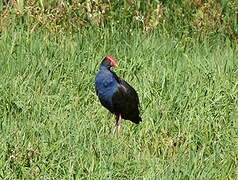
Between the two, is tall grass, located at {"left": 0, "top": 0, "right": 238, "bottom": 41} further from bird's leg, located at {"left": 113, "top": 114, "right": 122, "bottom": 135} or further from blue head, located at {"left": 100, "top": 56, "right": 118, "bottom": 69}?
bird's leg, located at {"left": 113, "top": 114, "right": 122, "bottom": 135}

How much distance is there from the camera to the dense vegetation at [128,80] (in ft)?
14.8

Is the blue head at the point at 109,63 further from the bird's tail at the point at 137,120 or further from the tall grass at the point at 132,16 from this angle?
the tall grass at the point at 132,16

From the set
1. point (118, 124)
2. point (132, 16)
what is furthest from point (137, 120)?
point (132, 16)

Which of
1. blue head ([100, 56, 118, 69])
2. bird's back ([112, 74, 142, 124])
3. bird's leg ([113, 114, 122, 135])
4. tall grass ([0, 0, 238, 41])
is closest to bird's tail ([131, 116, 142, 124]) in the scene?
bird's back ([112, 74, 142, 124])

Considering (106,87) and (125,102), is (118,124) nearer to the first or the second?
(125,102)

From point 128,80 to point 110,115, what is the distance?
0.70 m

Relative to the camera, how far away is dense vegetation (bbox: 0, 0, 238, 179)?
177 inches

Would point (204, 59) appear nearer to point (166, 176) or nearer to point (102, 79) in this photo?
point (102, 79)

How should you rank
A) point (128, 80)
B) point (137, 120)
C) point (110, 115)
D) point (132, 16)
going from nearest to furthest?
point (137, 120) → point (110, 115) → point (128, 80) → point (132, 16)

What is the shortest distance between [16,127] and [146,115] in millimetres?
1036

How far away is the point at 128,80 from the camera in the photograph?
6.36 metres

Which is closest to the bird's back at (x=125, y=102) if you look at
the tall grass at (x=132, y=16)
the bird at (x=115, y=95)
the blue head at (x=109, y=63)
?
the bird at (x=115, y=95)

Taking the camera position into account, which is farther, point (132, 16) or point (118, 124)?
point (132, 16)

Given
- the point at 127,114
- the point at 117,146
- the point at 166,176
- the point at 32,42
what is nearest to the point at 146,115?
the point at 127,114
